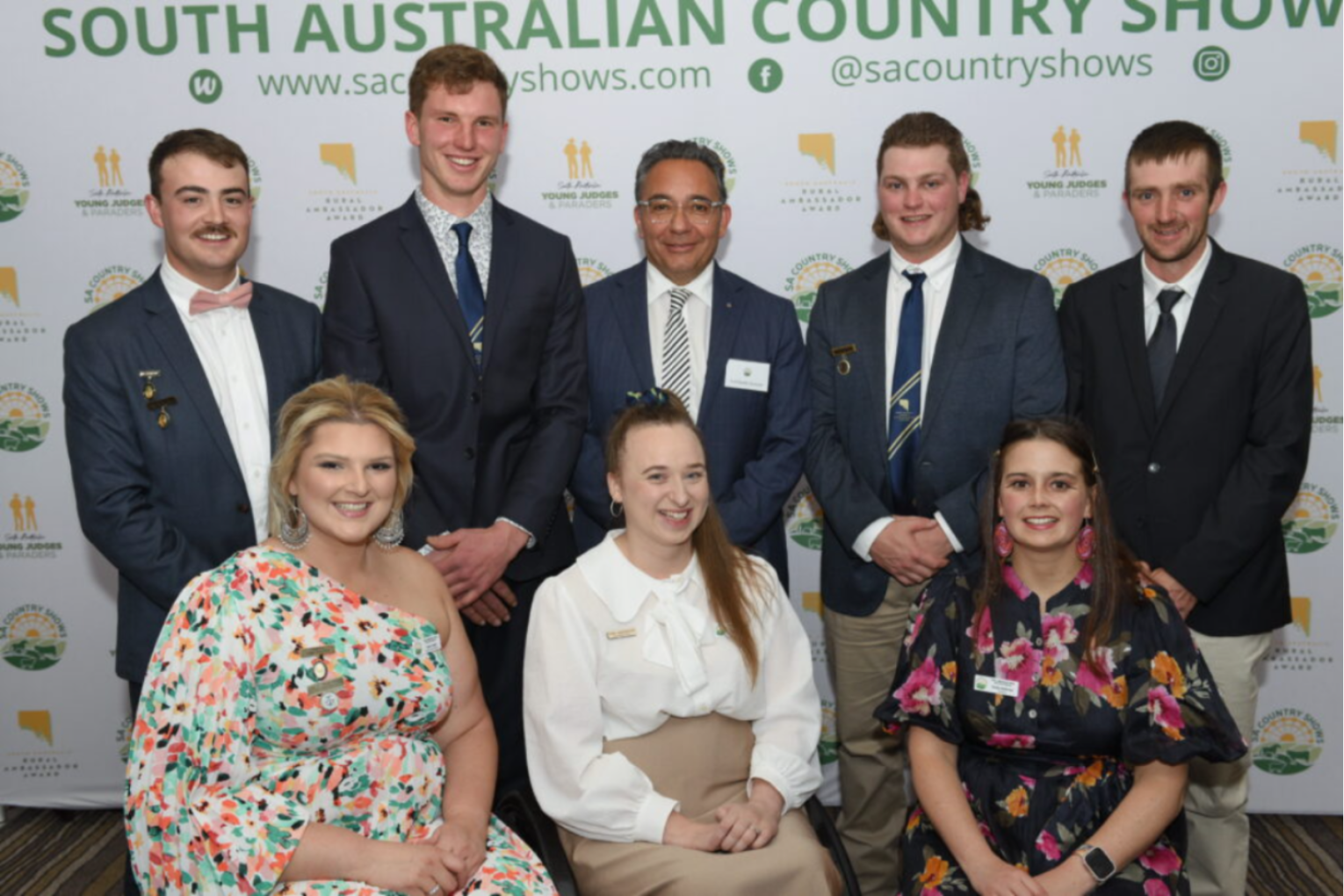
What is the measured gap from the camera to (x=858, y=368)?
11.2ft

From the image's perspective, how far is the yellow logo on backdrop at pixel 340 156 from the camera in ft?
14.0

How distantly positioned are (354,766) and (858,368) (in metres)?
1.74

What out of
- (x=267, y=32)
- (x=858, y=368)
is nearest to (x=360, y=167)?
(x=267, y=32)

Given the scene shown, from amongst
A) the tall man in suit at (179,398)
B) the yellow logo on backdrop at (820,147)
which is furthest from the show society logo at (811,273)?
the tall man in suit at (179,398)

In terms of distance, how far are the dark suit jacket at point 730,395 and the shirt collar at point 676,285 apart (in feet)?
0.07

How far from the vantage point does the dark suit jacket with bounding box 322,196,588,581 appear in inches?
125

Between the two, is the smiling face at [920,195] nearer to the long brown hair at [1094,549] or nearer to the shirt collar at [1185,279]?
the shirt collar at [1185,279]

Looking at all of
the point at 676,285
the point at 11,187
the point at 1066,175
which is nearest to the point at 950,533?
the point at 676,285

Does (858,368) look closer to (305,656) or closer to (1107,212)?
(1107,212)

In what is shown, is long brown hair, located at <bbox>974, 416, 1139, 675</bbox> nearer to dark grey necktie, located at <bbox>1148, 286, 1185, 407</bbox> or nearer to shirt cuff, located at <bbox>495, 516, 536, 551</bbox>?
dark grey necktie, located at <bbox>1148, 286, 1185, 407</bbox>

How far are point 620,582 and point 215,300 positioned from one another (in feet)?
4.14

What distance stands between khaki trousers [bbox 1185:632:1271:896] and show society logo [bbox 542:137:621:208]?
7.80ft

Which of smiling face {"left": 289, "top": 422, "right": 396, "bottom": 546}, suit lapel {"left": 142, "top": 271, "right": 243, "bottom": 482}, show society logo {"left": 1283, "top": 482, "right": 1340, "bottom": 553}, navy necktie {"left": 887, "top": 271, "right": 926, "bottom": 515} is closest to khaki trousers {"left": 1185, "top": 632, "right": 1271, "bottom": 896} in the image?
navy necktie {"left": 887, "top": 271, "right": 926, "bottom": 515}

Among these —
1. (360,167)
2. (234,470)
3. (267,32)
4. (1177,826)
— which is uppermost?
(267,32)
